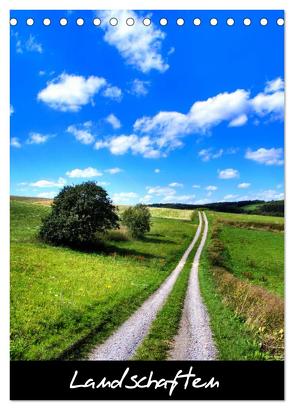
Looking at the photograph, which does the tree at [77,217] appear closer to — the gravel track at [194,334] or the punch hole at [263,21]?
the gravel track at [194,334]

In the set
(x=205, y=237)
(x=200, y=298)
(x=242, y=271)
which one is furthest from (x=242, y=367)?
(x=205, y=237)

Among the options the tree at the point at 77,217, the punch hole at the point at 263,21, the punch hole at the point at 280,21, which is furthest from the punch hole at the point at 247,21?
the tree at the point at 77,217

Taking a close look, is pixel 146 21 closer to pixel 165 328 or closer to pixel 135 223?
pixel 165 328

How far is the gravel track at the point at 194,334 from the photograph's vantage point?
12.5 metres

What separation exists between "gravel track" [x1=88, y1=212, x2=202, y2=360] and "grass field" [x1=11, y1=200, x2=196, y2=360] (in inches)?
16.6

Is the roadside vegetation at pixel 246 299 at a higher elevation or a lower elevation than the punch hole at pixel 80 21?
lower

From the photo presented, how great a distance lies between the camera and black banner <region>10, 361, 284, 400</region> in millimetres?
9938

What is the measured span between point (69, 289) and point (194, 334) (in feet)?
24.3

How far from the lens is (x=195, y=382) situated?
1016 cm

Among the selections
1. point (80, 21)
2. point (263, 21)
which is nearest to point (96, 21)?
point (80, 21)

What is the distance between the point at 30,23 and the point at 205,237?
137ft

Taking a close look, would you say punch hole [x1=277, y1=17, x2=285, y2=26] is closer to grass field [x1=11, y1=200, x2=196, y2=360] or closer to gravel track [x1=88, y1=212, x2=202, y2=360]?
grass field [x1=11, y1=200, x2=196, y2=360]

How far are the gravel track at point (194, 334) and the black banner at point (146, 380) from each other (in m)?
1.35
